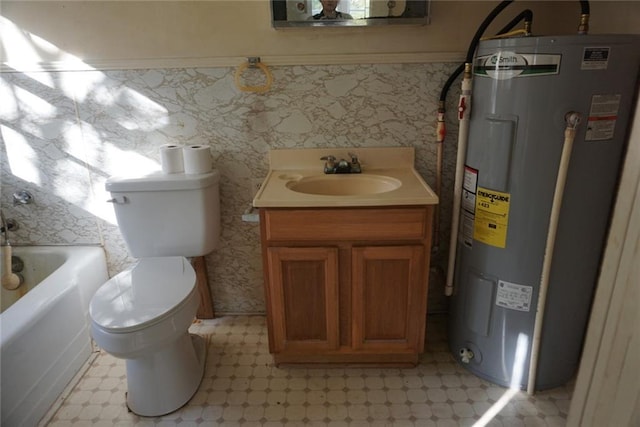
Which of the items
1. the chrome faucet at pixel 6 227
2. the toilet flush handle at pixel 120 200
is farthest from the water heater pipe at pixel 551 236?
the chrome faucet at pixel 6 227

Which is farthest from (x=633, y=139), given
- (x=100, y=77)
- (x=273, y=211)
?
(x=100, y=77)

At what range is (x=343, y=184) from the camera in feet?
5.77

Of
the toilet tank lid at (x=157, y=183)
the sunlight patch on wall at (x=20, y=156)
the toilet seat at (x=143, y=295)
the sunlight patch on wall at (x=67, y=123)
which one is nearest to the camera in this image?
the toilet seat at (x=143, y=295)

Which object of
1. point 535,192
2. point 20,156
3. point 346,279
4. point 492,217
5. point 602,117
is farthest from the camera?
point 20,156

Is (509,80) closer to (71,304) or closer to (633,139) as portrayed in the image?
(633,139)

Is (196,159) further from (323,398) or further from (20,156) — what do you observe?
(323,398)

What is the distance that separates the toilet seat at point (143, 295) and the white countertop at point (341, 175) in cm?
46

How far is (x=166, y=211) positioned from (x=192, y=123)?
43 cm

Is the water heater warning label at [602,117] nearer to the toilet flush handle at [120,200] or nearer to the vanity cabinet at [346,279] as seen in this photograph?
the vanity cabinet at [346,279]

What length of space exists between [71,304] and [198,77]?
3.78 feet

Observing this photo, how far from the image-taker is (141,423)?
1.50m

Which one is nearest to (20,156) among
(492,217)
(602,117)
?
(492,217)

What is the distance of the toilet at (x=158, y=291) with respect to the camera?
135 centimetres

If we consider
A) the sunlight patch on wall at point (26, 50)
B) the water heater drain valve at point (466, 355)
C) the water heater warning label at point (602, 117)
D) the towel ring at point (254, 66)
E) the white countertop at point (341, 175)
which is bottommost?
the water heater drain valve at point (466, 355)
